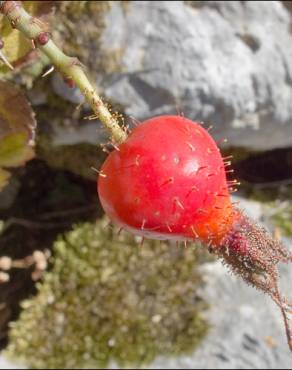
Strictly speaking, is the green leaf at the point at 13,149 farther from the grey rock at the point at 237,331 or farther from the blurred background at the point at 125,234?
the grey rock at the point at 237,331

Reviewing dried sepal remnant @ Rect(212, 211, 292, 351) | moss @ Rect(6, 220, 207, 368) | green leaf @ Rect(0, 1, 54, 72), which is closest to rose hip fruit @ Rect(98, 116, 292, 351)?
dried sepal remnant @ Rect(212, 211, 292, 351)

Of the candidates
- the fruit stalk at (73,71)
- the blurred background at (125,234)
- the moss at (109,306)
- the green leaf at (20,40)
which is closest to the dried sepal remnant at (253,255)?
the fruit stalk at (73,71)

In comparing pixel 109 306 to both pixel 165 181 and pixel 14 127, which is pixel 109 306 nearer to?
pixel 14 127

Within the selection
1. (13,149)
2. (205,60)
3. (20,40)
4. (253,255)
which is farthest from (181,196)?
(205,60)

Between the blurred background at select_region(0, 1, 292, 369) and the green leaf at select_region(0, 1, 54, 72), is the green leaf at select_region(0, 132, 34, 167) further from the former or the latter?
the blurred background at select_region(0, 1, 292, 369)

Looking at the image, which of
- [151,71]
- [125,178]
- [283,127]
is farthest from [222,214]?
[283,127]

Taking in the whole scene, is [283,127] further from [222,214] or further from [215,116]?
[222,214]
